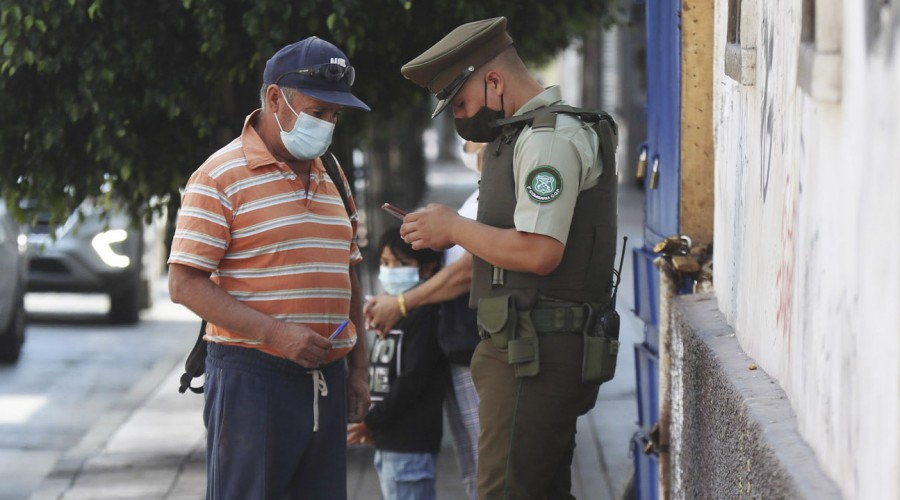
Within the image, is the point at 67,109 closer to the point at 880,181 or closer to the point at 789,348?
the point at 789,348

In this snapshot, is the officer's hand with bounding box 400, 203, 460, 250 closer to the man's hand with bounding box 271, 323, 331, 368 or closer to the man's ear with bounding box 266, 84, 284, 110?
the man's hand with bounding box 271, 323, 331, 368

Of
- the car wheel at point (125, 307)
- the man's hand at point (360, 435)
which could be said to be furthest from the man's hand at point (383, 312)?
the car wheel at point (125, 307)

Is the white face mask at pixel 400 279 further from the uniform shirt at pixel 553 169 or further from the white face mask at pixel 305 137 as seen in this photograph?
the uniform shirt at pixel 553 169

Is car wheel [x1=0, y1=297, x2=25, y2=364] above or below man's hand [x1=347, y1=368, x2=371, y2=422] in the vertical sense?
below

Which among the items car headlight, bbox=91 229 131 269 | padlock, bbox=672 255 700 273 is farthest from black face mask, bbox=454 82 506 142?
car headlight, bbox=91 229 131 269

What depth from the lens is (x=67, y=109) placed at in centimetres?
585

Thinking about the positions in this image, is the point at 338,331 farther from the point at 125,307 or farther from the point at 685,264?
the point at 125,307

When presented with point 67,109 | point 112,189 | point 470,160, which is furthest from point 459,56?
point 112,189

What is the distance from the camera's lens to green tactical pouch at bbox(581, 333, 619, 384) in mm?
3516

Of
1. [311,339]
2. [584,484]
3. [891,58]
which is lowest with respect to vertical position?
[584,484]

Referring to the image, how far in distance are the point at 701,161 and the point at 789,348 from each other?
6.55 ft

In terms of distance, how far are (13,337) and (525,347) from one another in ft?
25.5

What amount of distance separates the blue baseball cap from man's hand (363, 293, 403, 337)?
1.03 m

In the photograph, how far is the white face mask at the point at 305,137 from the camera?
12.5 ft
